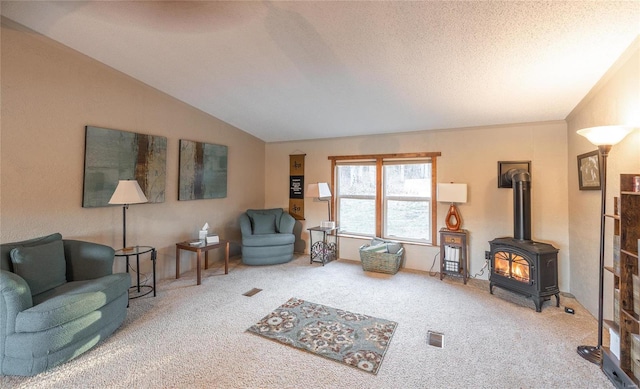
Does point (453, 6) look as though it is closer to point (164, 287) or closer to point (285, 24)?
point (285, 24)

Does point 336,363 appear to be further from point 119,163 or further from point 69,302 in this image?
point 119,163

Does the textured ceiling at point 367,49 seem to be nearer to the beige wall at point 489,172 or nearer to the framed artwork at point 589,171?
the beige wall at point 489,172

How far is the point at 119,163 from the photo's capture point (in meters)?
3.32

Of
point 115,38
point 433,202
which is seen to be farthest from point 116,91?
point 433,202

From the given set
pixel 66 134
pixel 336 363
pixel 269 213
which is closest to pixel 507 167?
pixel 336 363

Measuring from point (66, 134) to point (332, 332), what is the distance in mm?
3516

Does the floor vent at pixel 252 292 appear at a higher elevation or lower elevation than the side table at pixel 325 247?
lower

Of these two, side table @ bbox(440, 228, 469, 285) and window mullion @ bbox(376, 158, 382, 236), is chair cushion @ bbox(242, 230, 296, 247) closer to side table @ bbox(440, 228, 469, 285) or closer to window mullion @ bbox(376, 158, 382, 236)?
window mullion @ bbox(376, 158, 382, 236)

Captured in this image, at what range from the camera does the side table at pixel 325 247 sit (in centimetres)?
468

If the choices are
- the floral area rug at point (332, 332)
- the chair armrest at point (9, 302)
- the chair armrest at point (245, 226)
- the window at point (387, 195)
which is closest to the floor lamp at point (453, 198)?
the window at point (387, 195)

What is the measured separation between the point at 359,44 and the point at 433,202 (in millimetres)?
2868

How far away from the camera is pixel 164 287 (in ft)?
11.5

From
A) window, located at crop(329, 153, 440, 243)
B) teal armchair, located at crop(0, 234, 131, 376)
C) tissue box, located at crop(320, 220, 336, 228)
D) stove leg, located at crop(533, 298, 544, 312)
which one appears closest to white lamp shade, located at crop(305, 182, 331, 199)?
window, located at crop(329, 153, 440, 243)

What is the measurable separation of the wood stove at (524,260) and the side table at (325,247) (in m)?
2.47
